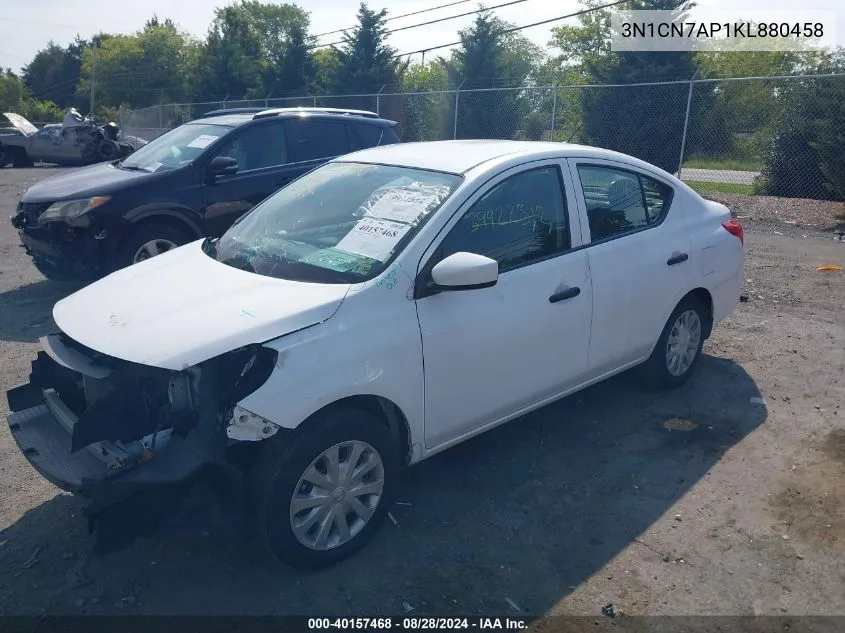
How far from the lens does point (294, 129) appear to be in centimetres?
809

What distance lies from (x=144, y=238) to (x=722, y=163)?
51.7 ft

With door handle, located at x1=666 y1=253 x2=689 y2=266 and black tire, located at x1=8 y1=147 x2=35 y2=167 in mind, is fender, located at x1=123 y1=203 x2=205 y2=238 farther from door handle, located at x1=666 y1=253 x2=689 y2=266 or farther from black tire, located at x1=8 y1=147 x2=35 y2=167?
black tire, located at x1=8 y1=147 x2=35 y2=167

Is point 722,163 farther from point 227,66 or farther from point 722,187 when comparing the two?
point 227,66

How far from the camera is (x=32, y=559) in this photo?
330 centimetres

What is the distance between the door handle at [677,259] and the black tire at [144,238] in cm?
477

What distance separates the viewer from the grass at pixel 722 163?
17750 millimetres

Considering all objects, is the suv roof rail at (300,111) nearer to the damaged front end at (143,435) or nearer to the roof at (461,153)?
the roof at (461,153)

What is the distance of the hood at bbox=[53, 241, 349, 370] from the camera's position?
2.98 meters

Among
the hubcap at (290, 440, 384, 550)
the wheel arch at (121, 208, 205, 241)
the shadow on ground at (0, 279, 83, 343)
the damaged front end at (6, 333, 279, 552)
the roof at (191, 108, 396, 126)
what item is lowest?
the shadow on ground at (0, 279, 83, 343)

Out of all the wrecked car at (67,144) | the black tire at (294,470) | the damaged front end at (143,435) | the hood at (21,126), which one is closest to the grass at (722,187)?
the black tire at (294,470)

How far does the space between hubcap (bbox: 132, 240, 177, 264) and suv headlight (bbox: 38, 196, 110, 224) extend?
0.55 metres

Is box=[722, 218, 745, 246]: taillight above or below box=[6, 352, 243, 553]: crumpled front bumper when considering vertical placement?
above

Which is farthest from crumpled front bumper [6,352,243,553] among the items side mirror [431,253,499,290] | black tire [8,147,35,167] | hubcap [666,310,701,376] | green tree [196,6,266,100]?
green tree [196,6,266,100]

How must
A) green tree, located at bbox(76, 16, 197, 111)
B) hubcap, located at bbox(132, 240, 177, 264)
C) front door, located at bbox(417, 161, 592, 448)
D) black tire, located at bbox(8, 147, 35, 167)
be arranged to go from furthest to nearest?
1. green tree, located at bbox(76, 16, 197, 111)
2. black tire, located at bbox(8, 147, 35, 167)
3. hubcap, located at bbox(132, 240, 177, 264)
4. front door, located at bbox(417, 161, 592, 448)
